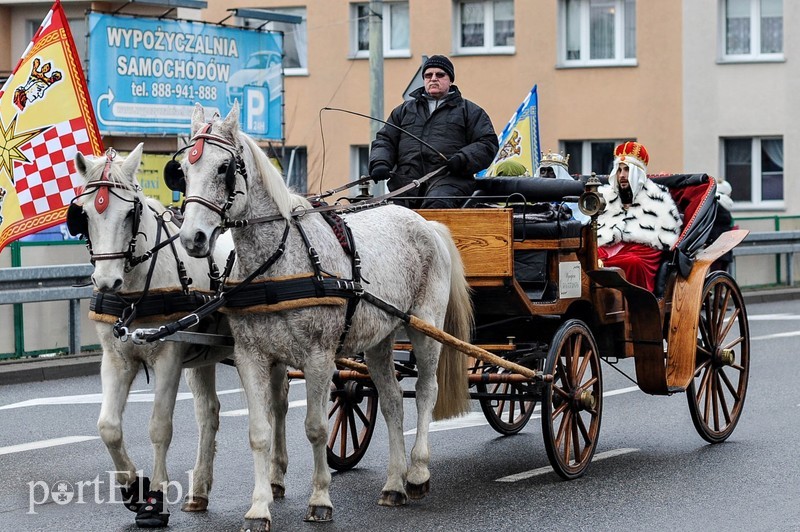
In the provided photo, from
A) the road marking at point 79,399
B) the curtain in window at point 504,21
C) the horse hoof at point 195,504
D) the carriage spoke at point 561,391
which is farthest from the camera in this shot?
the curtain in window at point 504,21

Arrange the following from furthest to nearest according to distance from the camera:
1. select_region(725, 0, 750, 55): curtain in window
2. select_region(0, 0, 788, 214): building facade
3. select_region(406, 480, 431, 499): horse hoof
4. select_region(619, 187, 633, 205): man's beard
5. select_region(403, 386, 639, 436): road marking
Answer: select_region(725, 0, 750, 55): curtain in window, select_region(0, 0, 788, 214): building facade, select_region(403, 386, 639, 436): road marking, select_region(619, 187, 633, 205): man's beard, select_region(406, 480, 431, 499): horse hoof

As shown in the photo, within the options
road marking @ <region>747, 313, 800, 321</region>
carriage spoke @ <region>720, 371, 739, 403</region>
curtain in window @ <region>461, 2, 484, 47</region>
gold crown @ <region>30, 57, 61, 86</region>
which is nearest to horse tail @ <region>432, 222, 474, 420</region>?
carriage spoke @ <region>720, 371, 739, 403</region>

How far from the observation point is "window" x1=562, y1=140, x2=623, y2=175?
2994 cm

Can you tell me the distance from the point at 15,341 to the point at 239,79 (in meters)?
9.48

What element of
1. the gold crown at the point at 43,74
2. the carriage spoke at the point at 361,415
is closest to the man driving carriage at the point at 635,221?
the carriage spoke at the point at 361,415

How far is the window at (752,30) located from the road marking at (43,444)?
21783mm

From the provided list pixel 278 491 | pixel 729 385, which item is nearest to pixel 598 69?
pixel 729 385

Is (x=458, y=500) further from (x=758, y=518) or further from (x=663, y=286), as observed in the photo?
(x=663, y=286)

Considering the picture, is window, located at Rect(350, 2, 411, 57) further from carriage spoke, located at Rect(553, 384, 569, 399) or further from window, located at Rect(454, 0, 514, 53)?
carriage spoke, located at Rect(553, 384, 569, 399)

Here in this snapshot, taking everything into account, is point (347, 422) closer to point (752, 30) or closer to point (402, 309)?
point (402, 309)

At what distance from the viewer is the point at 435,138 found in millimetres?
9016

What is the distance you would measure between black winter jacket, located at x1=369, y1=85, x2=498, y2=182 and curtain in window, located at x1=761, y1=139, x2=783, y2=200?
21.1 meters

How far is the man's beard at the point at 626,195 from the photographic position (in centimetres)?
996

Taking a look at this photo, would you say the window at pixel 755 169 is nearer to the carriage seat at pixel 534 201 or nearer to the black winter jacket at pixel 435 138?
the carriage seat at pixel 534 201
